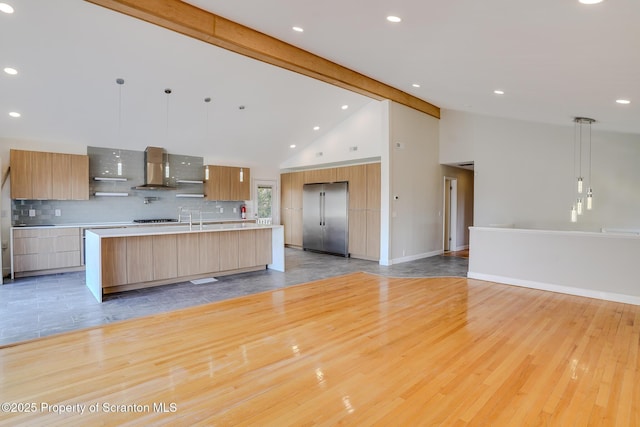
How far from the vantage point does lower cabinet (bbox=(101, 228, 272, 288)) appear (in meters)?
4.91

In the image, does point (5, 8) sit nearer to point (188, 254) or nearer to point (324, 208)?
point (188, 254)

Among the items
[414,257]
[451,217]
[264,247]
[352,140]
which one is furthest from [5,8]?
[451,217]

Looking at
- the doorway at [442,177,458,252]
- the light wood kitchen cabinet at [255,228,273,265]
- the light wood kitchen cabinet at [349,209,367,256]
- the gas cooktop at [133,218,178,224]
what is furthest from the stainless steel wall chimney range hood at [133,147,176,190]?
the doorway at [442,177,458,252]

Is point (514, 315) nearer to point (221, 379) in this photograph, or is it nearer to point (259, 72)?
point (221, 379)

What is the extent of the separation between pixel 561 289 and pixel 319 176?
6049 millimetres

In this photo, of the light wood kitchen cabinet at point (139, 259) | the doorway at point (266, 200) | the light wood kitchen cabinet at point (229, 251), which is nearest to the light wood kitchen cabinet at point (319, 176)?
the doorway at point (266, 200)

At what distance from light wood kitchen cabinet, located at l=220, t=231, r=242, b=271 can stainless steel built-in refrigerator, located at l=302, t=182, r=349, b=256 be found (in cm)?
304

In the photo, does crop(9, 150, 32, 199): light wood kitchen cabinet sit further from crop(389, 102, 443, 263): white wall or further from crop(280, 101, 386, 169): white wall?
crop(389, 102, 443, 263): white wall

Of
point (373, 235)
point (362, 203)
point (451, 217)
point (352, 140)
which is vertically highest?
point (352, 140)

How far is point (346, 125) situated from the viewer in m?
8.27

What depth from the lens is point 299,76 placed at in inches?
243

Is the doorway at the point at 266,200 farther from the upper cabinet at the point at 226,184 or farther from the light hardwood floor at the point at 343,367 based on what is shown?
the light hardwood floor at the point at 343,367

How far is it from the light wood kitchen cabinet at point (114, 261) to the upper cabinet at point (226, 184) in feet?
12.1

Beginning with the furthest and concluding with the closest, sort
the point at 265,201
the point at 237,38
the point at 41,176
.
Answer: the point at 265,201, the point at 41,176, the point at 237,38
